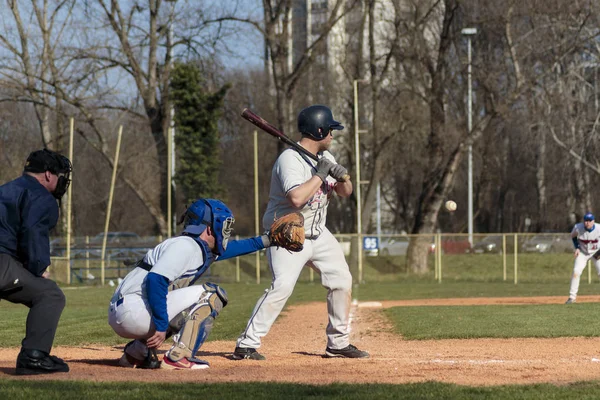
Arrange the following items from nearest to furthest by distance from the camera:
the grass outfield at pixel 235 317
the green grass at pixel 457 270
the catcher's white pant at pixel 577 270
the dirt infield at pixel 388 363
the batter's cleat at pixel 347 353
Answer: the dirt infield at pixel 388 363, the batter's cleat at pixel 347 353, the grass outfield at pixel 235 317, the catcher's white pant at pixel 577 270, the green grass at pixel 457 270

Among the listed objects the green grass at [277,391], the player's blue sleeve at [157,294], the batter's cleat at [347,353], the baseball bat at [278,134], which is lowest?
the batter's cleat at [347,353]

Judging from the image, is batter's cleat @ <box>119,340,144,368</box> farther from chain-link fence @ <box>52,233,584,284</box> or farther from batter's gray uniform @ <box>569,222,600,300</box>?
chain-link fence @ <box>52,233,584,284</box>

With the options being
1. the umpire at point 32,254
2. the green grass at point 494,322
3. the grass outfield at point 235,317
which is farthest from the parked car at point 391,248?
the umpire at point 32,254

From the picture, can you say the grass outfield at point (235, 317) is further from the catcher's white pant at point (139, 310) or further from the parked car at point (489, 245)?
the parked car at point (489, 245)

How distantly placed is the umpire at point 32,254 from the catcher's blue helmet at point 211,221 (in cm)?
103

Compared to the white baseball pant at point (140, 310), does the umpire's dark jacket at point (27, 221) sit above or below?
above

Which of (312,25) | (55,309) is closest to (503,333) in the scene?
(55,309)

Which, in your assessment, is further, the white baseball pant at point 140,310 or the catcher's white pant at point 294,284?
the catcher's white pant at point 294,284

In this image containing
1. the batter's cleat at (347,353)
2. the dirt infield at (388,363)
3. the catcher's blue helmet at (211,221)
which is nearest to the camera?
the dirt infield at (388,363)

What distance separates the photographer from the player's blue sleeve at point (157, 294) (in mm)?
6414

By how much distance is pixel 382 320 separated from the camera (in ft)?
45.4

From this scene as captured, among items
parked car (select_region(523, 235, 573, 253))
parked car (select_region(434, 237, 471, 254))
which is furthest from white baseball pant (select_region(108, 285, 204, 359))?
parked car (select_region(523, 235, 573, 253))

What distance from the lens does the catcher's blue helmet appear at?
22.4ft

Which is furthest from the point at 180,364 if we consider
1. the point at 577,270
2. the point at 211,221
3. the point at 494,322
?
the point at 577,270
